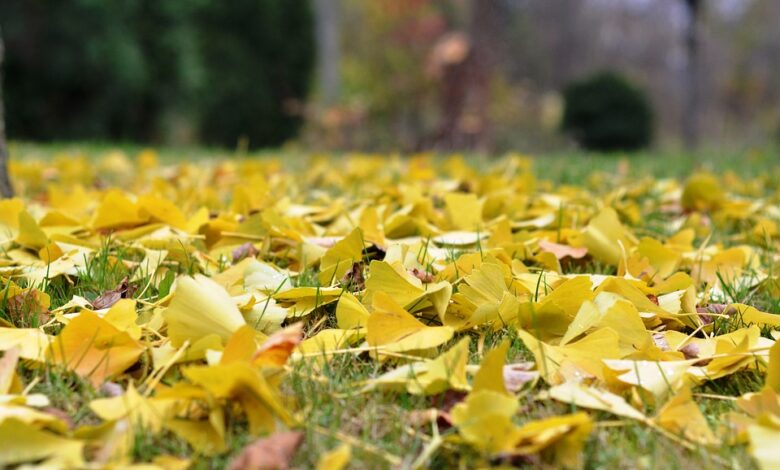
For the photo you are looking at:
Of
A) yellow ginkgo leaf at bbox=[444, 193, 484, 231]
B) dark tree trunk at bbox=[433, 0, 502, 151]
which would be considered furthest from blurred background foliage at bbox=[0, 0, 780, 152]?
yellow ginkgo leaf at bbox=[444, 193, 484, 231]

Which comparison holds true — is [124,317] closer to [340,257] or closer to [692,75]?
[340,257]

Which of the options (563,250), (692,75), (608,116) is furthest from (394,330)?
(692,75)

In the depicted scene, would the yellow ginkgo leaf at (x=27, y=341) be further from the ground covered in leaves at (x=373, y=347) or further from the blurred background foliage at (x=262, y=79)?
the blurred background foliage at (x=262, y=79)

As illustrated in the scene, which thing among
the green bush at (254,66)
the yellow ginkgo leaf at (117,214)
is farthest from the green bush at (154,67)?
the yellow ginkgo leaf at (117,214)

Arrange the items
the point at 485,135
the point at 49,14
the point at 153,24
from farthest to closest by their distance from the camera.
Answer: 1. the point at 153,24
2. the point at 49,14
3. the point at 485,135

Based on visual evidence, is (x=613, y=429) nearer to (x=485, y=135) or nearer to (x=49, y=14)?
(x=485, y=135)

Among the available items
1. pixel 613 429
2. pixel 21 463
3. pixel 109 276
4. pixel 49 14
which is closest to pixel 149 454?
pixel 21 463
